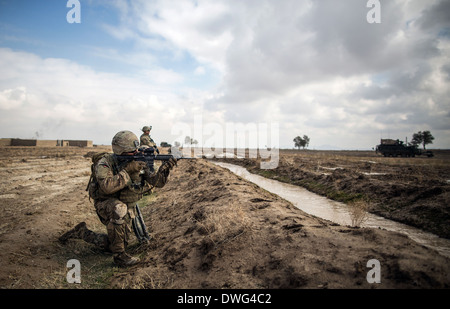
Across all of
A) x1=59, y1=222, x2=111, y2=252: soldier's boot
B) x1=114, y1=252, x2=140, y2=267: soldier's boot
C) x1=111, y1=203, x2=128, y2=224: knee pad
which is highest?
x1=111, y1=203, x2=128, y2=224: knee pad

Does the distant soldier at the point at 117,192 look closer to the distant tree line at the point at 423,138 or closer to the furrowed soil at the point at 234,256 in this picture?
the furrowed soil at the point at 234,256

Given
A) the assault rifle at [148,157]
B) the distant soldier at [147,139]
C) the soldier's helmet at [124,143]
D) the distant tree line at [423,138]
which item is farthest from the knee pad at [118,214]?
the distant tree line at [423,138]

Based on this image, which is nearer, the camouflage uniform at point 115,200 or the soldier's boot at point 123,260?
Result: the soldier's boot at point 123,260

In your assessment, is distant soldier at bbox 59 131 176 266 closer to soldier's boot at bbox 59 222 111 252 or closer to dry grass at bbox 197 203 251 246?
soldier's boot at bbox 59 222 111 252

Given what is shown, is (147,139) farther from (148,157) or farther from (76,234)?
(76,234)

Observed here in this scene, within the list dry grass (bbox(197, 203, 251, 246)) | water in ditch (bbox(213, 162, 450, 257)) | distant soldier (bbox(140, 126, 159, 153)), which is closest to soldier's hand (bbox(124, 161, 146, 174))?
dry grass (bbox(197, 203, 251, 246))

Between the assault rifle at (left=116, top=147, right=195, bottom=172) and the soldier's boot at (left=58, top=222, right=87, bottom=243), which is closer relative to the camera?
the soldier's boot at (left=58, top=222, right=87, bottom=243)

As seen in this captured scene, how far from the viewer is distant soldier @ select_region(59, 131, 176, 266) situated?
447cm

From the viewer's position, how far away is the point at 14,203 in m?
8.34

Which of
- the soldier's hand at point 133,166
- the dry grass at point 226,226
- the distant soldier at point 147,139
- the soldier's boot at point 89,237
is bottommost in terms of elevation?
the soldier's boot at point 89,237

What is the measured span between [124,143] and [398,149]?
4894 cm

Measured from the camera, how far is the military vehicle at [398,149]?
41709 millimetres
